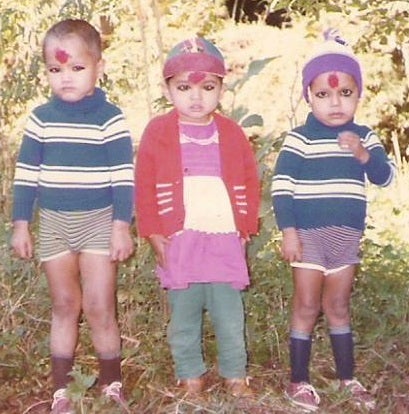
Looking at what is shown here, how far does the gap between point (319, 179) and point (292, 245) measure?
29 centimetres

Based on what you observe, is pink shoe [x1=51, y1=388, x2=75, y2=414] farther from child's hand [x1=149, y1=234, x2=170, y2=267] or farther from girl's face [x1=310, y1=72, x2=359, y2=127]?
girl's face [x1=310, y1=72, x2=359, y2=127]

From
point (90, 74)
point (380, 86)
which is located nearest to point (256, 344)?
point (90, 74)

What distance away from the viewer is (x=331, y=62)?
432 cm

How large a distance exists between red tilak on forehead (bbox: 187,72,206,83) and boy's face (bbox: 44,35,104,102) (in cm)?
39

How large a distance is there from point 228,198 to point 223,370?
2.46ft

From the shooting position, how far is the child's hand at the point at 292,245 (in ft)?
14.2

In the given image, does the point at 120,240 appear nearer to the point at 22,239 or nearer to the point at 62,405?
the point at 22,239

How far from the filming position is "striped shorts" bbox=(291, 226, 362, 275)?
4363 mm

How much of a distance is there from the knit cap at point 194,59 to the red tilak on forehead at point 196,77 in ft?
0.04

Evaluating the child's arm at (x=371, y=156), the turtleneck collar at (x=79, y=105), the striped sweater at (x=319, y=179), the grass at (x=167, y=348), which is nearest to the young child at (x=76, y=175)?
the turtleneck collar at (x=79, y=105)

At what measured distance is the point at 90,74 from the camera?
13.8 feet

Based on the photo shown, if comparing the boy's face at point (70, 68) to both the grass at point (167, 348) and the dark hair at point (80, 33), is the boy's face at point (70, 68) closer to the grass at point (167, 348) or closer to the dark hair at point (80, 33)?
the dark hair at point (80, 33)

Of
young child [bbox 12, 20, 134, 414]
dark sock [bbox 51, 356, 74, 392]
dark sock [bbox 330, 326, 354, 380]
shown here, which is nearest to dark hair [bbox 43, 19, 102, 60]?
young child [bbox 12, 20, 134, 414]

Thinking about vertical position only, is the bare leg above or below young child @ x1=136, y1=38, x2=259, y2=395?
below
